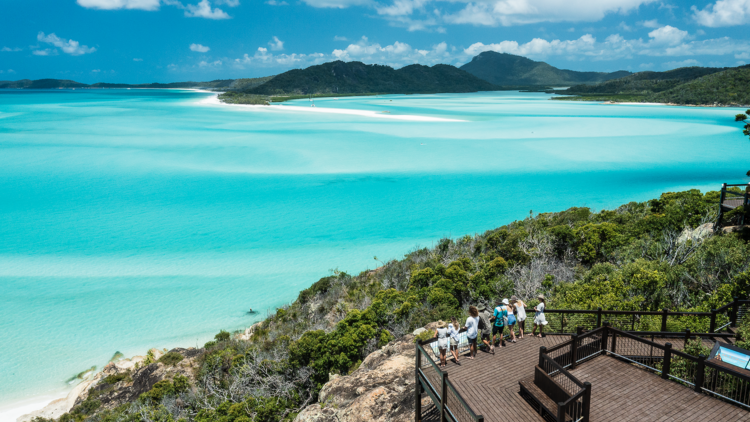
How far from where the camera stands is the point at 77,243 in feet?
87.0

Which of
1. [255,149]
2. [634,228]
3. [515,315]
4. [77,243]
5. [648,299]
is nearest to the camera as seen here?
[515,315]

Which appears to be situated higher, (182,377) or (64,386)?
(182,377)

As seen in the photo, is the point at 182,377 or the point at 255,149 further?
the point at 255,149

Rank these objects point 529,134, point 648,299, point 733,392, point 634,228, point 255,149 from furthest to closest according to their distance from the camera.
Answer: point 529,134 → point 255,149 → point 634,228 → point 648,299 → point 733,392

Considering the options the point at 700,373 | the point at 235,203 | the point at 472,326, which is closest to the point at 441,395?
the point at 472,326

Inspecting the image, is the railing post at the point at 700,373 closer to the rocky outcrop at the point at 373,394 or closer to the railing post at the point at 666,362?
the railing post at the point at 666,362

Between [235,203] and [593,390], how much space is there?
31.1 metres

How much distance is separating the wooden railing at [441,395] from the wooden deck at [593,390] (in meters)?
0.33

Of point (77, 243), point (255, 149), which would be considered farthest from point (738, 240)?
point (255, 149)

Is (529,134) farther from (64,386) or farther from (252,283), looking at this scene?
(64,386)

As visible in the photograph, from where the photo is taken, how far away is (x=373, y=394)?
819 cm

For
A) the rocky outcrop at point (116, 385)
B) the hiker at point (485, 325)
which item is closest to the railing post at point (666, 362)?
the hiker at point (485, 325)

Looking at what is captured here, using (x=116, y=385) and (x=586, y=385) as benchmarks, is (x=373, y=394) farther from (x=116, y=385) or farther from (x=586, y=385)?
(x=116, y=385)

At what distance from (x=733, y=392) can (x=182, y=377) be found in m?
11.5
